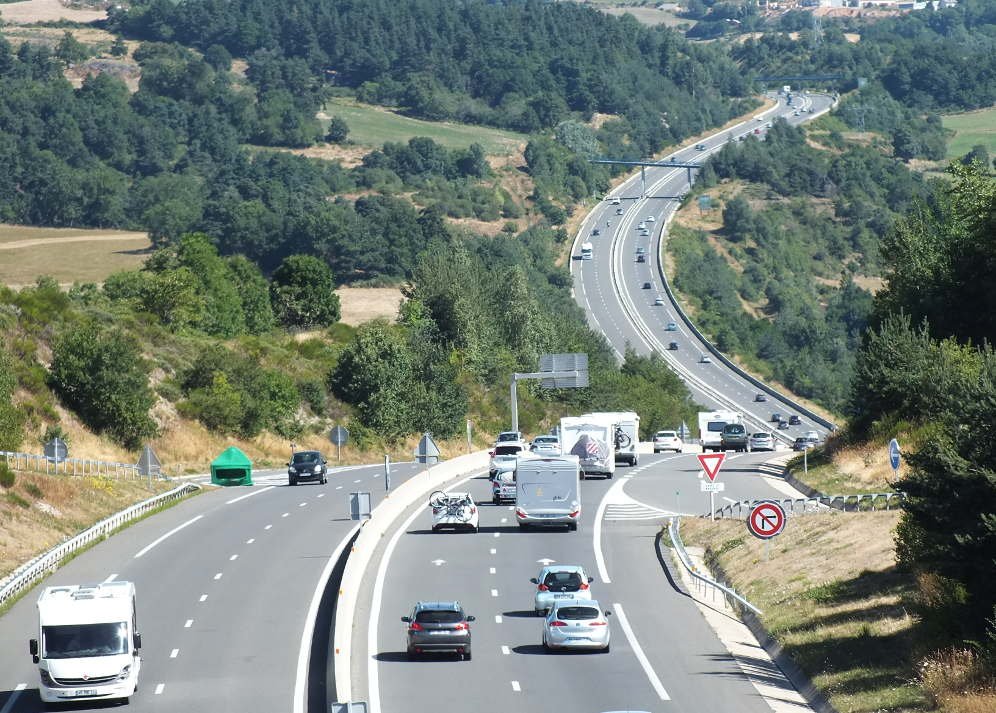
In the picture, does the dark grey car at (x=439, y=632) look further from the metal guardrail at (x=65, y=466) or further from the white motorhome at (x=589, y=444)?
the white motorhome at (x=589, y=444)

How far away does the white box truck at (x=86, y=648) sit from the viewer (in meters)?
30.9

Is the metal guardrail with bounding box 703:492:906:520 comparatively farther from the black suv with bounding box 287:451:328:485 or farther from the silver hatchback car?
the black suv with bounding box 287:451:328:485

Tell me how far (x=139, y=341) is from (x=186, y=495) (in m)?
31.6

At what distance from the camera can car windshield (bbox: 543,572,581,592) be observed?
134 feet

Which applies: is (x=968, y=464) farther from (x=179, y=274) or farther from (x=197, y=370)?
(x=179, y=274)

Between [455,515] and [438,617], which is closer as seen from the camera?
[438,617]

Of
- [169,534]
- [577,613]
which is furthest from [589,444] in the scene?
[577,613]

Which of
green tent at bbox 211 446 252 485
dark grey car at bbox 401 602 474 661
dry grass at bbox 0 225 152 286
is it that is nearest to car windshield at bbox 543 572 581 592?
dark grey car at bbox 401 602 474 661

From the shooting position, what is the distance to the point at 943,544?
1259 inches

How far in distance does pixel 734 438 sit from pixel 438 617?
68.5 meters

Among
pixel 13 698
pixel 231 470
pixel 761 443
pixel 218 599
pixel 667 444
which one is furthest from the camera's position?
pixel 667 444

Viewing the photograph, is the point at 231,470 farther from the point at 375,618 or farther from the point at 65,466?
the point at 375,618

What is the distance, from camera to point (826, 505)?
58.9m

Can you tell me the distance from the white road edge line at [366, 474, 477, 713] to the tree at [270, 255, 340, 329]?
80.6 metres
